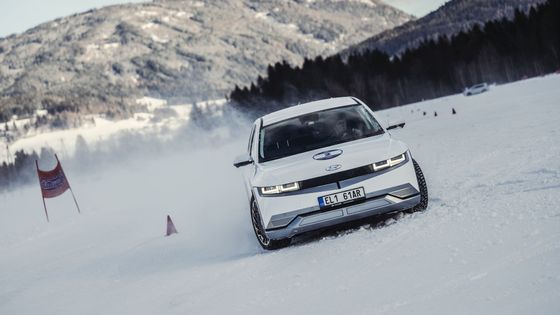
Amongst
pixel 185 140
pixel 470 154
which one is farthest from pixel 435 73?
pixel 470 154

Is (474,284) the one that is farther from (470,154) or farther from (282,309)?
(470,154)

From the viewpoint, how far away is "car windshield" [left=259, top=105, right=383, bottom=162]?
7027 mm

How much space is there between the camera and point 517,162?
9.25 metres

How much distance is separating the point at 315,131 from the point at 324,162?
41.9 inches

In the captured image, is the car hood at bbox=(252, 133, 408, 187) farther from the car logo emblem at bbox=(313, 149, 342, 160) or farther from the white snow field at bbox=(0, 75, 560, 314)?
the white snow field at bbox=(0, 75, 560, 314)

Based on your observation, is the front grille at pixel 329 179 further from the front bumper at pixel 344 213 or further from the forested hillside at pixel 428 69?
the forested hillside at pixel 428 69

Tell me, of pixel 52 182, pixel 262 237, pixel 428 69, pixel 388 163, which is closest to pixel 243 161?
pixel 262 237

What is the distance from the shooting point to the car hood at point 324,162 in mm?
6184

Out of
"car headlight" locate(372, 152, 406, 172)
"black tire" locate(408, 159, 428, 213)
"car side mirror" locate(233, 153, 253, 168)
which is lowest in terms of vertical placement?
"black tire" locate(408, 159, 428, 213)

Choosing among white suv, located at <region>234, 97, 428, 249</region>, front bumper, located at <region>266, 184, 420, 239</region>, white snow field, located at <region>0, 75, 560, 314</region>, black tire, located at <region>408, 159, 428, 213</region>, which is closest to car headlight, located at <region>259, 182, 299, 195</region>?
white suv, located at <region>234, 97, 428, 249</region>

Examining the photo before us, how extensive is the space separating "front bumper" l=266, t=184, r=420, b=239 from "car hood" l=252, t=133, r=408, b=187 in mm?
355

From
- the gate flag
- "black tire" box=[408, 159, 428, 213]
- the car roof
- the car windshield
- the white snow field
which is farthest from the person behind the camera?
the gate flag

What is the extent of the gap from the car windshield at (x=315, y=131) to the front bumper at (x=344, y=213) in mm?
979

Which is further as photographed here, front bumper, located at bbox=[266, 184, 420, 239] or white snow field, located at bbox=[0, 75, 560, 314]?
front bumper, located at bbox=[266, 184, 420, 239]
